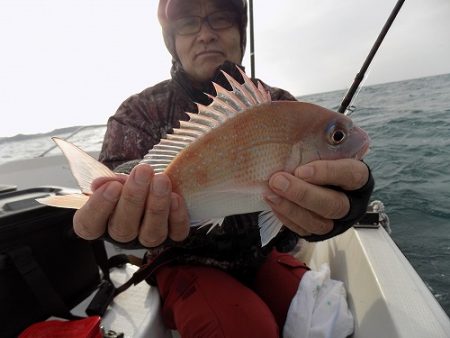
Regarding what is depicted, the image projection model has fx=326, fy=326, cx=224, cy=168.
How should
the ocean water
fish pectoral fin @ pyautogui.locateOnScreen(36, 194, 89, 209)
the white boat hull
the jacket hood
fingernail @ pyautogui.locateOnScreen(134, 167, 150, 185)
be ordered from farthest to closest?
the ocean water < the jacket hood < the white boat hull < fingernail @ pyautogui.locateOnScreen(134, 167, 150, 185) < fish pectoral fin @ pyautogui.locateOnScreen(36, 194, 89, 209)

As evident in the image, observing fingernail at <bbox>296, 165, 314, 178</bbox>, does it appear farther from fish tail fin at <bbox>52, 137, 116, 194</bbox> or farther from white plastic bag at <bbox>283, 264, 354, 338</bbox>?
white plastic bag at <bbox>283, 264, 354, 338</bbox>

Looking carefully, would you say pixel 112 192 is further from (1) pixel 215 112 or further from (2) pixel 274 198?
(2) pixel 274 198

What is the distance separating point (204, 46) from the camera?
2.43m

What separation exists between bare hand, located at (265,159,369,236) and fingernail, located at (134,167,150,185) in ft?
1.63

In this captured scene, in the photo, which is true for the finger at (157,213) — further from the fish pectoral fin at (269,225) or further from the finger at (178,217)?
the fish pectoral fin at (269,225)

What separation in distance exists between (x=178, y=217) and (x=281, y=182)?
0.46 meters

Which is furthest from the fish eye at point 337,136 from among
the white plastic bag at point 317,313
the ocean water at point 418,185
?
the ocean water at point 418,185

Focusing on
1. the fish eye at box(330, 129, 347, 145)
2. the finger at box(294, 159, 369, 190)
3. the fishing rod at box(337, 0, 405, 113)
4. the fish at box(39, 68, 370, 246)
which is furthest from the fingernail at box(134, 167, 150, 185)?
the fishing rod at box(337, 0, 405, 113)

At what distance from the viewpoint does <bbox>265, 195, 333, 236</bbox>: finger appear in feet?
4.50

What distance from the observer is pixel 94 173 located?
1300mm

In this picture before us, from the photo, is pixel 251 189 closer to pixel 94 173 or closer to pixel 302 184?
pixel 302 184

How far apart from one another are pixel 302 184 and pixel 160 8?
1936mm

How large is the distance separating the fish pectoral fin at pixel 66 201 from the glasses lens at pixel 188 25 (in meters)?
1.63

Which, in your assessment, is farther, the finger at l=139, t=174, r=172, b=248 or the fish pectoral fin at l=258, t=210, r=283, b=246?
the fish pectoral fin at l=258, t=210, r=283, b=246
